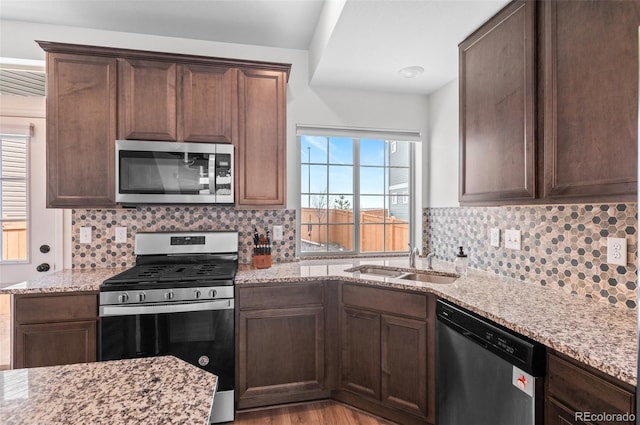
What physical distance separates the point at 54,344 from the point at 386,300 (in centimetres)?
195

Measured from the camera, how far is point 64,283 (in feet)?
6.51

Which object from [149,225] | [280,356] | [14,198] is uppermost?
[14,198]

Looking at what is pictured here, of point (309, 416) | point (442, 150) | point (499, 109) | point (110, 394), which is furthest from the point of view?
point (442, 150)

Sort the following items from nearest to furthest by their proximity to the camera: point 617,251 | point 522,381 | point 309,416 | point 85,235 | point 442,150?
point 522,381, point 617,251, point 309,416, point 85,235, point 442,150

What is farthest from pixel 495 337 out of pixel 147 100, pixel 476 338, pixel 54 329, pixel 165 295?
pixel 147 100

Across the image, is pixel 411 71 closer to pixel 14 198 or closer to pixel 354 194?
pixel 354 194

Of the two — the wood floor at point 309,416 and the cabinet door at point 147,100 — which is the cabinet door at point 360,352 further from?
A: the cabinet door at point 147,100

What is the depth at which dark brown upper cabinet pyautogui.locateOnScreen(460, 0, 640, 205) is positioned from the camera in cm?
116

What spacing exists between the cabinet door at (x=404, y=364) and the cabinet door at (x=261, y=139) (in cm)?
117

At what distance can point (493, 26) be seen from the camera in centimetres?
178

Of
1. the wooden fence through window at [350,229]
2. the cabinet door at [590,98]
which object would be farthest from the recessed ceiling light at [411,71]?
the wooden fence through window at [350,229]

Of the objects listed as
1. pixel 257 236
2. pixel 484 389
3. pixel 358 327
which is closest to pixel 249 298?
pixel 257 236

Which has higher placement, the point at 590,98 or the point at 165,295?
the point at 590,98

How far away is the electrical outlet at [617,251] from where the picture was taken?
1.45 metres
